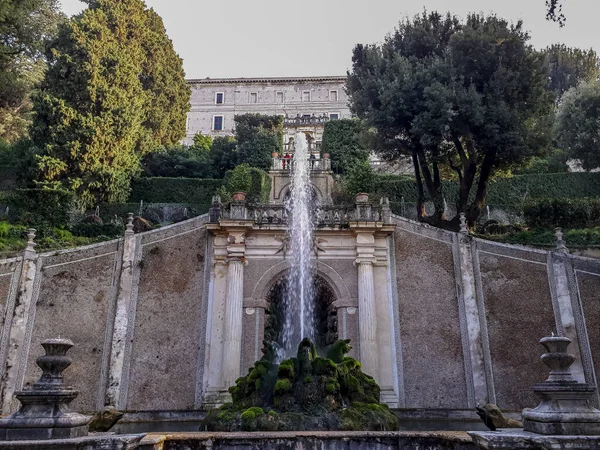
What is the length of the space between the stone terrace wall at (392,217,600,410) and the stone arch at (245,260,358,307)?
A: 138 centimetres

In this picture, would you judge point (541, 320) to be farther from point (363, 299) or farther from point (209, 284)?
point (209, 284)

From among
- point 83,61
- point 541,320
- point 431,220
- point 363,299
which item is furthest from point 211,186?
point 541,320

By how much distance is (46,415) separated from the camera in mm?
5059

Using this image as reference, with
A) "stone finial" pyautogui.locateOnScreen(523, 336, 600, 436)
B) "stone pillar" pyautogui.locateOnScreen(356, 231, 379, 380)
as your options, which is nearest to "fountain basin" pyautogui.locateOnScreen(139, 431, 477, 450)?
"stone finial" pyautogui.locateOnScreen(523, 336, 600, 436)

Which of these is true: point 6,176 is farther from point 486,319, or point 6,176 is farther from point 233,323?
point 486,319

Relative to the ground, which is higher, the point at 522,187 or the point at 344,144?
the point at 344,144

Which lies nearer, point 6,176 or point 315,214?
point 315,214

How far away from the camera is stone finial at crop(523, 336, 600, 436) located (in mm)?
4910

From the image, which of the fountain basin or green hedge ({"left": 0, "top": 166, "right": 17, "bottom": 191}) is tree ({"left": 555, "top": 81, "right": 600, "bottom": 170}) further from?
green hedge ({"left": 0, "top": 166, "right": 17, "bottom": 191})

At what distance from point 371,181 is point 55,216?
13.4 m

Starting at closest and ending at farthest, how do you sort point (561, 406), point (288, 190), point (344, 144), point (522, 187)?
1. point (561, 406)
2. point (522, 187)
3. point (288, 190)
4. point (344, 144)

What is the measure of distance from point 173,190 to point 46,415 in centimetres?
1971

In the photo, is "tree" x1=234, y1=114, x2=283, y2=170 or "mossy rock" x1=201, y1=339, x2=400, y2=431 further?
"tree" x1=234, y1=114, x2=283, y2=170

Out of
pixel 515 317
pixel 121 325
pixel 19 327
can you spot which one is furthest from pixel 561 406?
pixel 19 327
